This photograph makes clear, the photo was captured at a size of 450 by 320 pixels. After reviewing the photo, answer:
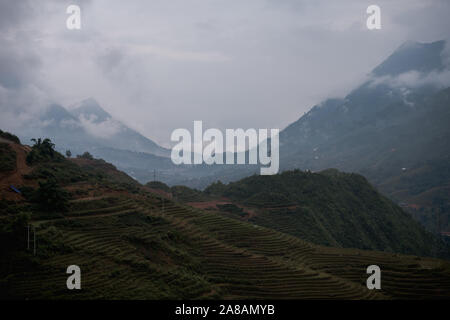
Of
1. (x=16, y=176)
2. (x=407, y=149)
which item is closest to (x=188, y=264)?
(x=16, y=176)

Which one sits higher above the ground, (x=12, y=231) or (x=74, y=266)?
(x=12, y=231)

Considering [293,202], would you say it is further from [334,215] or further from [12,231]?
[12,231]

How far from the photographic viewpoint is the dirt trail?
27703 mm

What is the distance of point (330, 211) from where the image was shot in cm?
6003

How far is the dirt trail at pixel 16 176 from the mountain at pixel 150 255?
9 cm

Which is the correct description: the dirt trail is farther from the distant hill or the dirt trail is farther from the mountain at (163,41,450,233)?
the mountain at (163,41,450,233)

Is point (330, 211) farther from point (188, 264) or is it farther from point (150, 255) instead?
point (150, 255)

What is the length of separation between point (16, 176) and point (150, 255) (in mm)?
14122

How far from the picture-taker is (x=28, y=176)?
103 feet

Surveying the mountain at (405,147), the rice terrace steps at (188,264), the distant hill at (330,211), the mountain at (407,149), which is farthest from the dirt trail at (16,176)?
the mountain at (405,147)

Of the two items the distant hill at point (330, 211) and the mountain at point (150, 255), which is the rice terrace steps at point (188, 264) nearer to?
the mountain at point (150, 255)

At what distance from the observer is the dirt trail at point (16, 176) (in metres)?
27.7
